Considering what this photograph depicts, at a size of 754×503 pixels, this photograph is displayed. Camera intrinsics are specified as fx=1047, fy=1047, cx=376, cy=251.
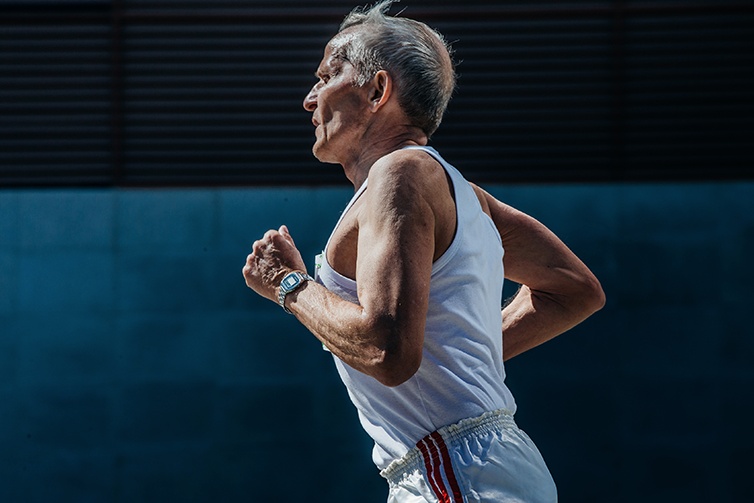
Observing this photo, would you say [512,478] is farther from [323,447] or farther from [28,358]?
[28,358]

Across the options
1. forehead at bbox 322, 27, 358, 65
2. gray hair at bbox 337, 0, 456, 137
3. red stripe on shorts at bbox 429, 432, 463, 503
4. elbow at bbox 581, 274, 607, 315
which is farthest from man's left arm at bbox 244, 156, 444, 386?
elbow at bbox 581, 274, 607, 315

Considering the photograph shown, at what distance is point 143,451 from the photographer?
17.9 ft

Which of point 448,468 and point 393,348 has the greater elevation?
point 393,348

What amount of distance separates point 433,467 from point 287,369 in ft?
11.4

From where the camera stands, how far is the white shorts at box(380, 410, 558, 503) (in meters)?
2.02

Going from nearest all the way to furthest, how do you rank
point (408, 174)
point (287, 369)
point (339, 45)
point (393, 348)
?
point (393, 348) → point (408, 174) → point (339, 45) → point (287, 369)

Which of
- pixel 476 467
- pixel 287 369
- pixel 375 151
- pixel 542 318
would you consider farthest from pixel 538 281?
pixel 287 369

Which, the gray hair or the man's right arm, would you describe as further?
the man's right arm

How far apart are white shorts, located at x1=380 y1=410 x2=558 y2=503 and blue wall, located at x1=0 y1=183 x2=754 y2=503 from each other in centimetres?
335

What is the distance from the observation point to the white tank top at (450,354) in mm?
2066

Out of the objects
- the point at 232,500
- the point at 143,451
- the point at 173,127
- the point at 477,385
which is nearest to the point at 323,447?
the point at 232,500

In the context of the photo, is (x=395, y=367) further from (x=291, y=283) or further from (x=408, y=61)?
(x=408, y=61)

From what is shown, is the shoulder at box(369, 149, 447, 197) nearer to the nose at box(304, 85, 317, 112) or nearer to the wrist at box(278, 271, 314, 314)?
the wrist at box(278, 271, 314, 314)

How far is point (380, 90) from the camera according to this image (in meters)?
2.27
